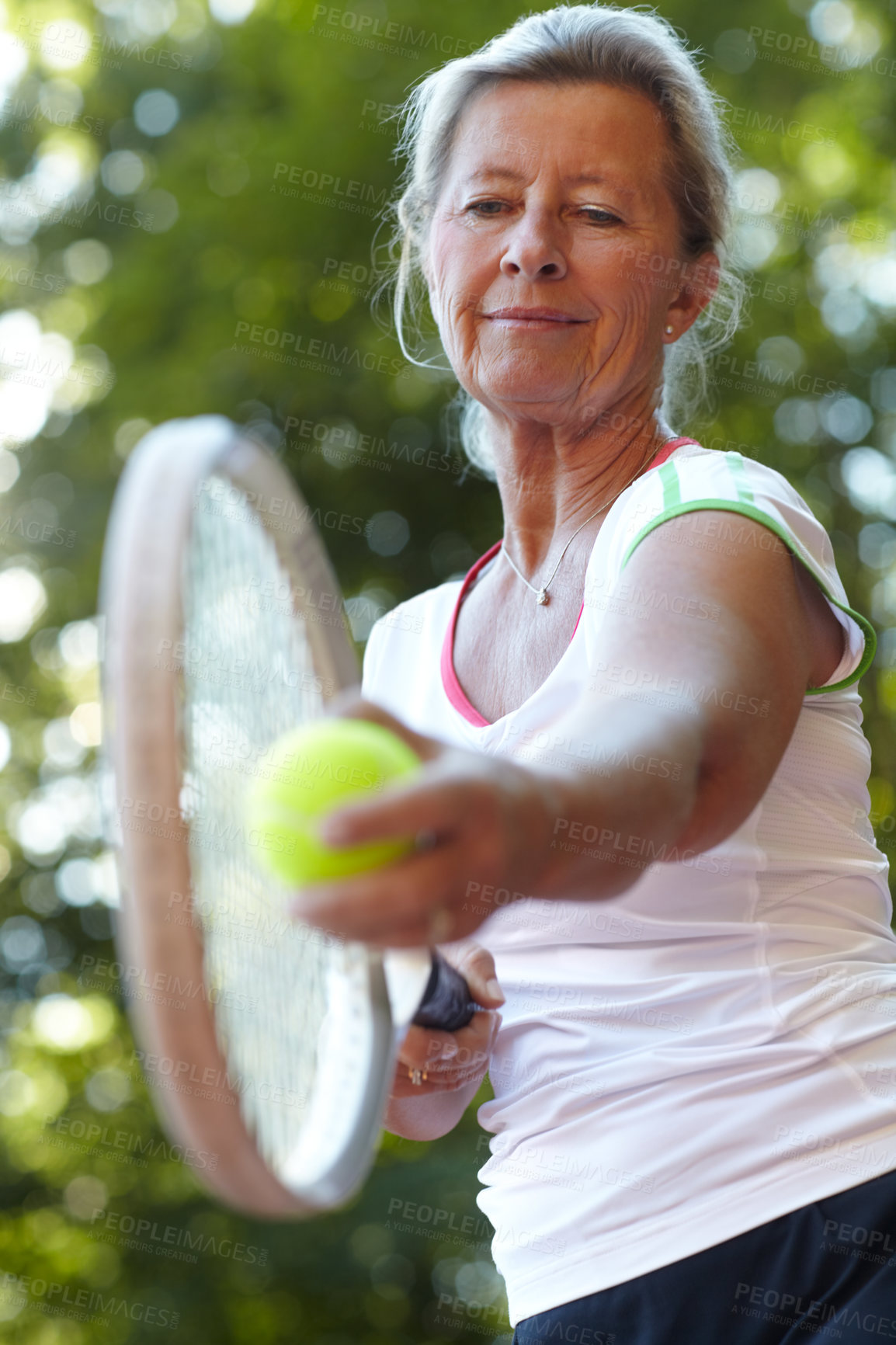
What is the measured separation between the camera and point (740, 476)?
993 mm

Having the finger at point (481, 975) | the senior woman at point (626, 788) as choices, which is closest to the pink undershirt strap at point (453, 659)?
the senior woman at point (626, 788)

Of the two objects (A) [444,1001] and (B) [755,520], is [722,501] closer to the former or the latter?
(B) [755,520]

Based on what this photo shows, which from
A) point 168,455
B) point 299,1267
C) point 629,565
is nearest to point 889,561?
point 299,1267

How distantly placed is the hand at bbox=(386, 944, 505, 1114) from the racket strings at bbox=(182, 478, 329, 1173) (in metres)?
0.16

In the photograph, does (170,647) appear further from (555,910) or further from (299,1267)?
(299,1267)

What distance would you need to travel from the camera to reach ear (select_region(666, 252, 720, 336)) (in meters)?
1.48

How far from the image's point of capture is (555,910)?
3.87ft

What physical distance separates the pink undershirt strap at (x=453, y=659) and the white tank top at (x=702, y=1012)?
64 millimetres

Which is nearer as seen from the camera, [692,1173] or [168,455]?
[168,455]

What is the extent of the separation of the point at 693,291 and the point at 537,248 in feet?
0.86

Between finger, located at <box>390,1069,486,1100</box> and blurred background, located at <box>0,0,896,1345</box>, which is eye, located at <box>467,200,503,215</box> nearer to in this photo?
finger, located at <box>390,1069,486,1100</box>

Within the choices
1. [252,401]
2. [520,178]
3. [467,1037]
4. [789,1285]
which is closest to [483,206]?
[520,178]

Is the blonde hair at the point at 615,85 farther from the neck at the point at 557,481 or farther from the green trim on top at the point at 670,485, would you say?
the green trim on top at the point at 670,485

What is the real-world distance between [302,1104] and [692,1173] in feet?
1.06
